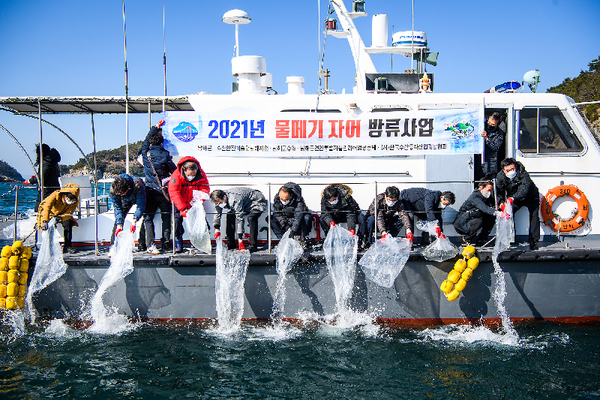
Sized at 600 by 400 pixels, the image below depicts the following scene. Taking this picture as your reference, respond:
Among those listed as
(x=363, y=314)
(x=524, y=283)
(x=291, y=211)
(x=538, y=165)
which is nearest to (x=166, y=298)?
(x=291, y=211)

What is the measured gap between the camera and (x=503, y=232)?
5.68m

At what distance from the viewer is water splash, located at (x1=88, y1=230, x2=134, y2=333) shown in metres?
5.89

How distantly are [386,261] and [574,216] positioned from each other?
295cm

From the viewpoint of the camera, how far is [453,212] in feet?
21.2

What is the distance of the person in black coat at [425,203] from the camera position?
6.05 meters

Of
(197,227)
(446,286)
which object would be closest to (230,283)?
(197,227)

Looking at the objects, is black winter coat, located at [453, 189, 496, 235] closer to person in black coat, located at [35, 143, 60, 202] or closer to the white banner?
the white banner

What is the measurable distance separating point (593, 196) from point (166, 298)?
6.15 metres

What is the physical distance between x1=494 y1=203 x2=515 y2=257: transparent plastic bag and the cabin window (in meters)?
1.47

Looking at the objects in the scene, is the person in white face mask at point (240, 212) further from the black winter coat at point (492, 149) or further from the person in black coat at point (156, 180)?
the black winter coat at point (492, 149)

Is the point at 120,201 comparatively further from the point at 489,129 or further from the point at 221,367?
the point at 489,129

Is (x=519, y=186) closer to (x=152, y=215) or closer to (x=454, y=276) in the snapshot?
(x=454, y=276)

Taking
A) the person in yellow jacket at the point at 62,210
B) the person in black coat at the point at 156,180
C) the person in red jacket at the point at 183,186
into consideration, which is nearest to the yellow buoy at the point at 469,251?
the person in red jacket at the point at 183,186

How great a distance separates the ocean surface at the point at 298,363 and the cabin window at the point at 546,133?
2526 millimetres
